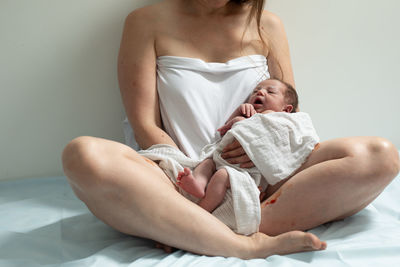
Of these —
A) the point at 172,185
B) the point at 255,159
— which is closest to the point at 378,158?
the point at 255,159

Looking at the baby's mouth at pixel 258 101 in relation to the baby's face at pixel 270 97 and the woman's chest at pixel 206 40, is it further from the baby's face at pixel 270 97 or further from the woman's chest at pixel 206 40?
the woman's chest at pixel 206 40

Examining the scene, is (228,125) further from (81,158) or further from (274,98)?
(81,158)

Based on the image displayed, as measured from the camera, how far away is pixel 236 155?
4.12 ft

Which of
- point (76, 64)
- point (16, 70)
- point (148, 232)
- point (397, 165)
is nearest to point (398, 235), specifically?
point (397, 165)

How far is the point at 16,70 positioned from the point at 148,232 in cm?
98

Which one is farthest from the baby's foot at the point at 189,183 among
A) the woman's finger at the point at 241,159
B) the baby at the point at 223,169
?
the woman's finger at the point at 241,159

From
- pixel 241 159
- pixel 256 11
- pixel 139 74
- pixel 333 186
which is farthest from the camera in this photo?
pixel 256 11

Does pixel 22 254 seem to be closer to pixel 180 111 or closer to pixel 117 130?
pixel 180 111

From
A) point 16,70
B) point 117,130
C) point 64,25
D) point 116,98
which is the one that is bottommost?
point 117,130

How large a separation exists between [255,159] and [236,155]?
6 centimetres

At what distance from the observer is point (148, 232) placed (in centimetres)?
109

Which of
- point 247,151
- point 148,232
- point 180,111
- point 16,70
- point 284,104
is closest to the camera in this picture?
point 148,232

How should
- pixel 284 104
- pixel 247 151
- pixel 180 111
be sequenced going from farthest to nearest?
pixel 180 111 < pixel 284 104 < pixel 247 151

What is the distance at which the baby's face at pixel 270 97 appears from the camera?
1382 millimetres
